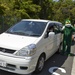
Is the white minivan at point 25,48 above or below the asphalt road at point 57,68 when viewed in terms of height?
above

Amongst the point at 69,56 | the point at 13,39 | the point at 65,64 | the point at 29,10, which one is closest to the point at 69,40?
the point at 69,56

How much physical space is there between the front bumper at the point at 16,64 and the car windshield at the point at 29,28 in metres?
1.27

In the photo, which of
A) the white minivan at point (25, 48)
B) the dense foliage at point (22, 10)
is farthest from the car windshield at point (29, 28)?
the dense foliage at point (22, 10)

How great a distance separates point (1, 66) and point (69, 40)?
13.9ft

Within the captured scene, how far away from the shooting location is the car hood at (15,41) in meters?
4.63

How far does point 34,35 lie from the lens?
548 centimetres

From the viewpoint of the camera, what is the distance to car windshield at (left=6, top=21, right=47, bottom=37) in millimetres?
5661

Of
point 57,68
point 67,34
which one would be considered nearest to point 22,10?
point 67,34

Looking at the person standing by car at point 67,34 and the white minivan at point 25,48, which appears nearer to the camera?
the white minivan at point 25,48

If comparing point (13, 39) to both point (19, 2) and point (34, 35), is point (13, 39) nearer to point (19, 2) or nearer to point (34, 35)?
point (34, 35)

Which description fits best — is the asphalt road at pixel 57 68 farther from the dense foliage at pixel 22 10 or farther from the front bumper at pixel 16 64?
the dense foliage at pixel 22 10

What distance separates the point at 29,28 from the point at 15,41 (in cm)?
114

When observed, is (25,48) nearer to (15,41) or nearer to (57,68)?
(15,41)

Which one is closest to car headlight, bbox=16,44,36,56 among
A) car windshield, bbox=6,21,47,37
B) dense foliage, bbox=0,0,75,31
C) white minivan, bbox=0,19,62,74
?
white minivan, bbox=0,19,62,74
